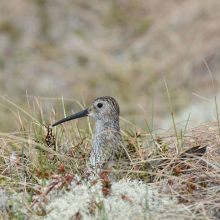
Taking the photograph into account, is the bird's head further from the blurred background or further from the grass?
the blurred background

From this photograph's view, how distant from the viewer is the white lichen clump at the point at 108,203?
8.98 feet

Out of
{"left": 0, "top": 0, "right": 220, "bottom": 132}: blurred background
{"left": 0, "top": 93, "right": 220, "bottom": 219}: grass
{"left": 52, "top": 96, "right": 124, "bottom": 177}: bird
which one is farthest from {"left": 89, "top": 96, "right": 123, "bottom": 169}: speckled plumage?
{"left": 0, "top": 0, "right": 220, "bottom": 132}: blurred background

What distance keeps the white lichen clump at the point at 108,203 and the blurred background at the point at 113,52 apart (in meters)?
5.89

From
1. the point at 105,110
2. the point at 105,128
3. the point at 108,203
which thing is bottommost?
the point at 108,203

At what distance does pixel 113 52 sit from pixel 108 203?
380 inches

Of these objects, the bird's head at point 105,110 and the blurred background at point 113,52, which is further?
the blurred background at point 113,52

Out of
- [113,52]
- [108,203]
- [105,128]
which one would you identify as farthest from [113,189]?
[113,52]

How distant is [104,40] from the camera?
12633 mm

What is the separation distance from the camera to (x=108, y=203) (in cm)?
287

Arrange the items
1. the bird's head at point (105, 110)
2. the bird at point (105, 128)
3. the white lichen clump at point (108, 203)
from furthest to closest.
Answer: the bird's head at point (105, 110), the bird at point (105, 128), the white lichen clump at point (108, 203)

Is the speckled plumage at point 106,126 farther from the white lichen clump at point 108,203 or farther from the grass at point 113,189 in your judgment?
the white lichen clump at point 108,203

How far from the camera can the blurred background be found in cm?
1023

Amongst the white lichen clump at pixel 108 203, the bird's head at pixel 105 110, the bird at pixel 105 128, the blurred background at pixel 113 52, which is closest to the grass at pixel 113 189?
the white lichen clump at pixel 108 203

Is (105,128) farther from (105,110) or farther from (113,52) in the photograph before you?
(113,52)
